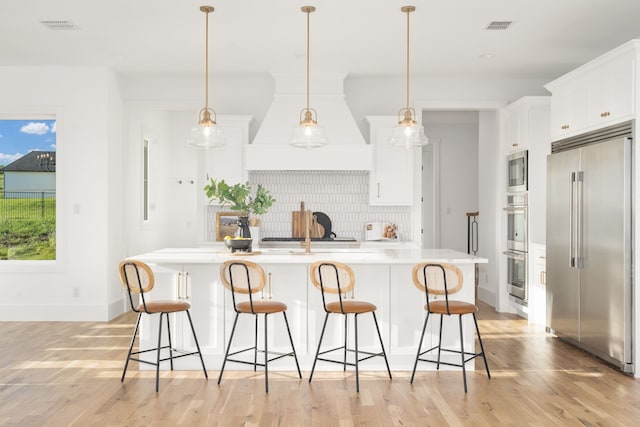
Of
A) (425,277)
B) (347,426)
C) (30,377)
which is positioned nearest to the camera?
(347,426)

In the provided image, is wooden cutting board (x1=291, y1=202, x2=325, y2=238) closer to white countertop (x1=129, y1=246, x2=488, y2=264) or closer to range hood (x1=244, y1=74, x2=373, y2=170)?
range hood (x1=244, y1=74, x2=373, y2=170)

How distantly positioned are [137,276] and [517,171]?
4.55 meters

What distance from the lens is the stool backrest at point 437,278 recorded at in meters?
4.06

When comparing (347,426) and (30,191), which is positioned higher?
(30,191)

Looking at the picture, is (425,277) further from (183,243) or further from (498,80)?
(183,243)

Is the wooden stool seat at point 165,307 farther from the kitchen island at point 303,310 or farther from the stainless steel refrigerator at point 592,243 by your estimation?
the stainless steel refrigerator at point 592,243

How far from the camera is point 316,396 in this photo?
3893 mm

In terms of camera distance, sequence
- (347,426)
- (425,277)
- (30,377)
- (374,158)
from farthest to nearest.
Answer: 1. (374,158)
2. (30,377)
3. (425,277)
4. (347,426)

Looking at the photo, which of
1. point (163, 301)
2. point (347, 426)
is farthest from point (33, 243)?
point (347, 426)

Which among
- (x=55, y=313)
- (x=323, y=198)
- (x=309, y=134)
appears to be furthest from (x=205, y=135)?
(x=55, y=313)

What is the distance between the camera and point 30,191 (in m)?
6.90

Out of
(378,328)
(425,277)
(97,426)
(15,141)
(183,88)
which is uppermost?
(183,88)

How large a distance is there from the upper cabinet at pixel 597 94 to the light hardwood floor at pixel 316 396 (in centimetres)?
194

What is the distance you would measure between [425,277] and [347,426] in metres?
1.20
